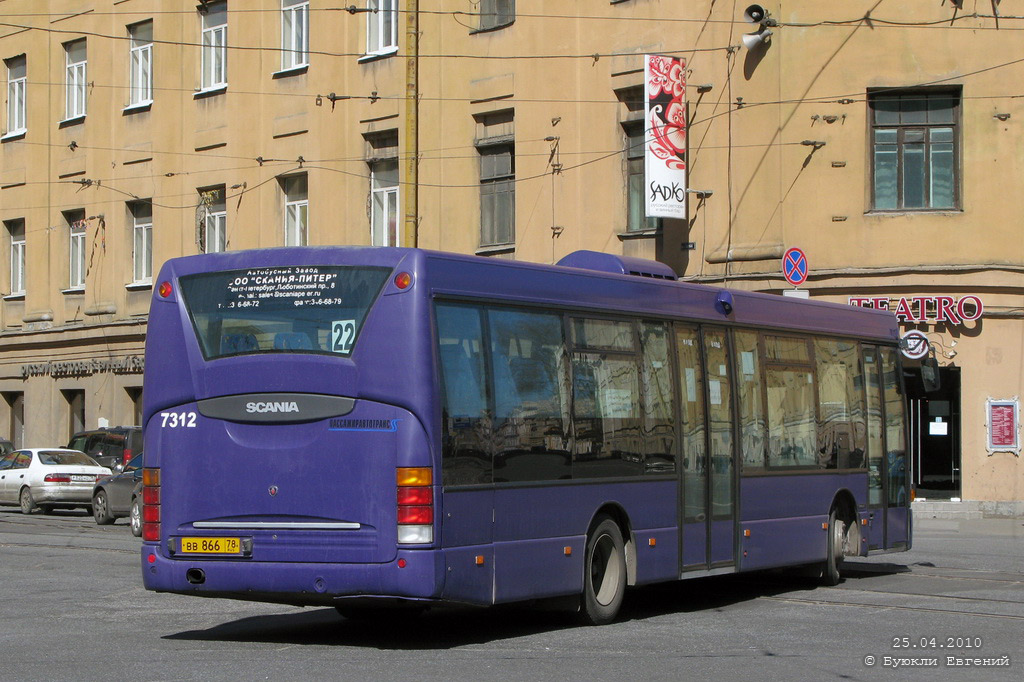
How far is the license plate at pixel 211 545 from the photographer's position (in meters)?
11.2

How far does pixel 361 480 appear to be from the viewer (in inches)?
426

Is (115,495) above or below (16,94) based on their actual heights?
below

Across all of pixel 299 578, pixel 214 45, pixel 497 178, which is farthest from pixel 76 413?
pixel 299 578

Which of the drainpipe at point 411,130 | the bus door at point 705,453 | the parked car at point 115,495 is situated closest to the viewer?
the bus door at point 705,453

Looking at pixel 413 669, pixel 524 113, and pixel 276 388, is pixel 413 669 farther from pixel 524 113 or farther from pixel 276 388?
pixel 524 113

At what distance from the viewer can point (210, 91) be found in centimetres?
3856

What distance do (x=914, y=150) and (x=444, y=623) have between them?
60.8ft

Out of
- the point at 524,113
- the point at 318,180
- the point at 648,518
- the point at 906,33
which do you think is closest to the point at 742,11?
the point at 906,33

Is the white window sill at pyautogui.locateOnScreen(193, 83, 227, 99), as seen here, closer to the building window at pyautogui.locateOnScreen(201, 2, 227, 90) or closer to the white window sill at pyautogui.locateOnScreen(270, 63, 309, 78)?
the building window at pyautogui.locateOnScreen(201, 2, 227, 90)

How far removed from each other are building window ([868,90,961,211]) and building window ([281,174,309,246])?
13.8 metres

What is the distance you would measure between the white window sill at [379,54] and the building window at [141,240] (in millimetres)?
8533

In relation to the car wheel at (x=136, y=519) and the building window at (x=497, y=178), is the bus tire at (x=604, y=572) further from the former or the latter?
the building window at (x=497, y=178)

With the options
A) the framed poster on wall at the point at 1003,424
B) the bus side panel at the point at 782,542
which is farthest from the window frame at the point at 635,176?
the bus side panel at the point at 782,542

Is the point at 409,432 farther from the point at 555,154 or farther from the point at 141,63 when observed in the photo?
the point at 141,63
